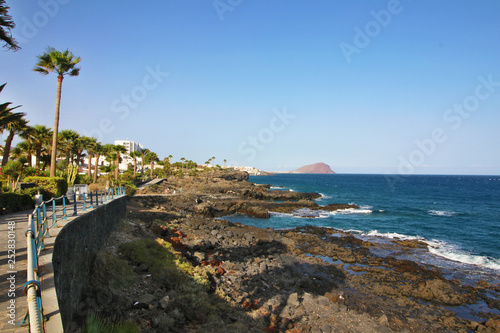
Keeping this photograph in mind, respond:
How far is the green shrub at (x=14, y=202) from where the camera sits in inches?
527

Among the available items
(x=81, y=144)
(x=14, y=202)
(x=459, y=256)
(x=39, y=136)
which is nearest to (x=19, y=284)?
(x=14, y=202)

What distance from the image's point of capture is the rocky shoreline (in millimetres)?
10312

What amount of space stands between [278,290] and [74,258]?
32.1ft

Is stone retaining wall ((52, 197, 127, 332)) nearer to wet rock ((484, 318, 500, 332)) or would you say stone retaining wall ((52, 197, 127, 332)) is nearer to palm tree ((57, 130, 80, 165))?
wet rock ((484, 318, 500, 332))

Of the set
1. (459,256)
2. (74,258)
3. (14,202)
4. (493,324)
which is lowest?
(493,324)

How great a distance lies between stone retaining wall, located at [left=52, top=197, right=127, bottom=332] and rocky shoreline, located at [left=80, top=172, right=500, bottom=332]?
0.54 metres

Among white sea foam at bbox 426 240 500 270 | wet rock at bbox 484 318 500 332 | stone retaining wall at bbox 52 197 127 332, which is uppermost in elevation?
stone retaining wall at bbox 52 197 127 332

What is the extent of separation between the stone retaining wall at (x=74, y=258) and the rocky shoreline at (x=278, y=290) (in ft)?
1.77

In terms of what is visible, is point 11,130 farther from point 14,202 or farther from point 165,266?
point 165,266

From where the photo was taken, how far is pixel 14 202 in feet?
45.9

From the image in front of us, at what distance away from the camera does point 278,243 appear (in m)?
24.5

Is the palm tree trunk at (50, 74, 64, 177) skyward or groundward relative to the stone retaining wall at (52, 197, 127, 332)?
skyward

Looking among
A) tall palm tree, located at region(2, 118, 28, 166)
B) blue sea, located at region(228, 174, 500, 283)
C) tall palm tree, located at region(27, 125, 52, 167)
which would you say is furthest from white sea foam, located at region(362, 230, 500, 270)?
tall palm tree, located at region(27, 125, 52, 167)

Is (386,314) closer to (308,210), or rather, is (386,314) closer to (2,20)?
(2,20)
